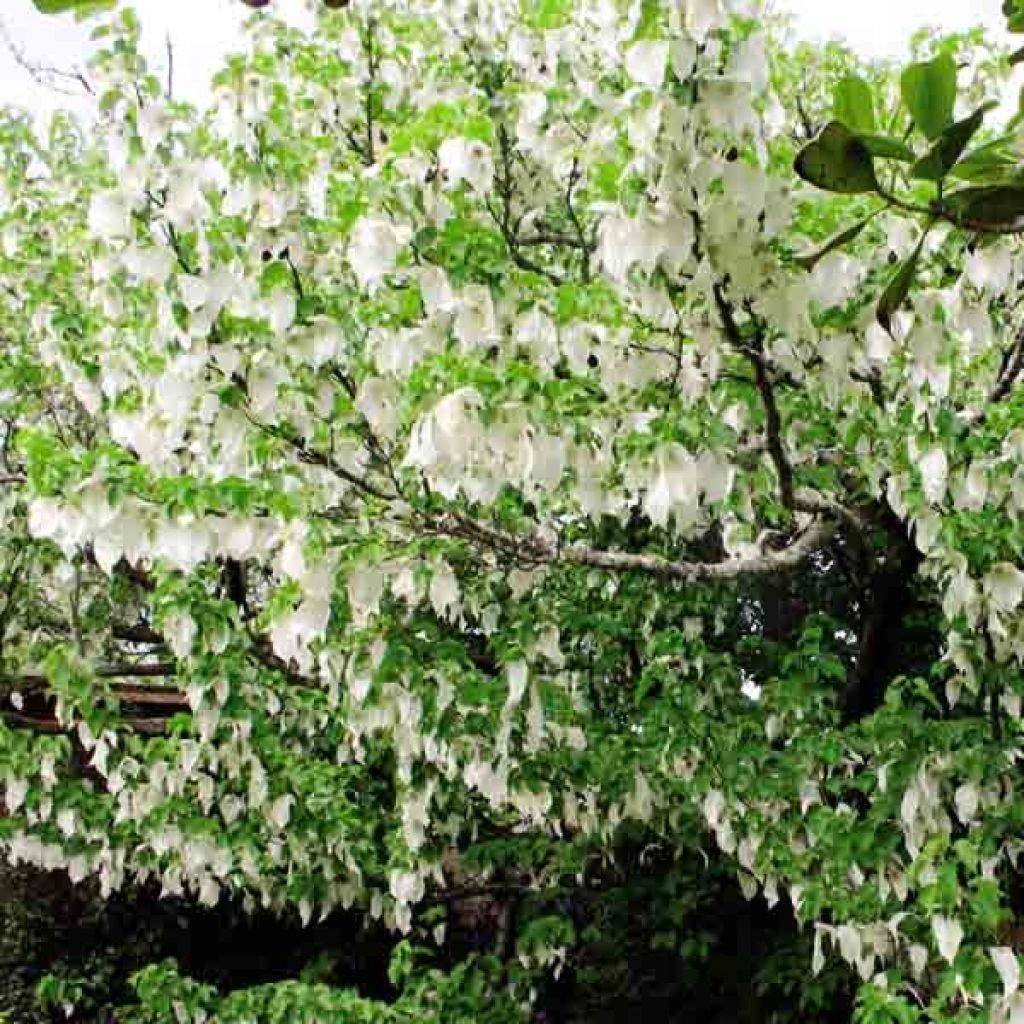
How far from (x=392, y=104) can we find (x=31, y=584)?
2989mm

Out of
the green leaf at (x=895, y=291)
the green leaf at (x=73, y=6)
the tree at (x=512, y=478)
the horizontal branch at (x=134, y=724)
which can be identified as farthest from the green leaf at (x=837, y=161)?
the horizontal branch at (x=134, y=724)

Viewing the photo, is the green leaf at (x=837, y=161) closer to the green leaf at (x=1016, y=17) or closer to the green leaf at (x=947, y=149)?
the green leaf at (x=947, y=149)

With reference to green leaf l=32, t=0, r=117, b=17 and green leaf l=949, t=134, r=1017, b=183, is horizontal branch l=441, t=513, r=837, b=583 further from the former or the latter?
green leaf l=32, t=0, r=117, b=17

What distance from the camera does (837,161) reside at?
0.80m

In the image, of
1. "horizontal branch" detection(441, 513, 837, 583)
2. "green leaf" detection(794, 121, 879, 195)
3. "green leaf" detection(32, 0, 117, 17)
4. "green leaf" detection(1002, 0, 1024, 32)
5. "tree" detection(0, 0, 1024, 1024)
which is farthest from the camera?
"horizontal branch" detection(441, 513, 837, 583)

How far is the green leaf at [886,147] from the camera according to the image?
79 cm

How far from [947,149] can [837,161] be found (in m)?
0.06

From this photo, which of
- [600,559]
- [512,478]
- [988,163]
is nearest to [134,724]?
[600,559]

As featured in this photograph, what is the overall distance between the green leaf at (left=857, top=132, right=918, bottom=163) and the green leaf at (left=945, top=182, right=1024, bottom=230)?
0.05 metres

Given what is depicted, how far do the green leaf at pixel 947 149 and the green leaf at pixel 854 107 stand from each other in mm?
39

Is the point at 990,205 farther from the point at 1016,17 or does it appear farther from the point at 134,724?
the point at 134,724

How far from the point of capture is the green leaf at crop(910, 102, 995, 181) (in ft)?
2.49

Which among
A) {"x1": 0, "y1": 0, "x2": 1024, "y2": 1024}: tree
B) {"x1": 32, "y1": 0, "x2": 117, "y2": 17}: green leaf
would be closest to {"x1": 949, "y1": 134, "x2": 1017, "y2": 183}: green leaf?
{"x1": 32, "y1": 0, "x2": 117, "y2": 17}: green leaf

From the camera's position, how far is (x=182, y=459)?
4.14 metres
